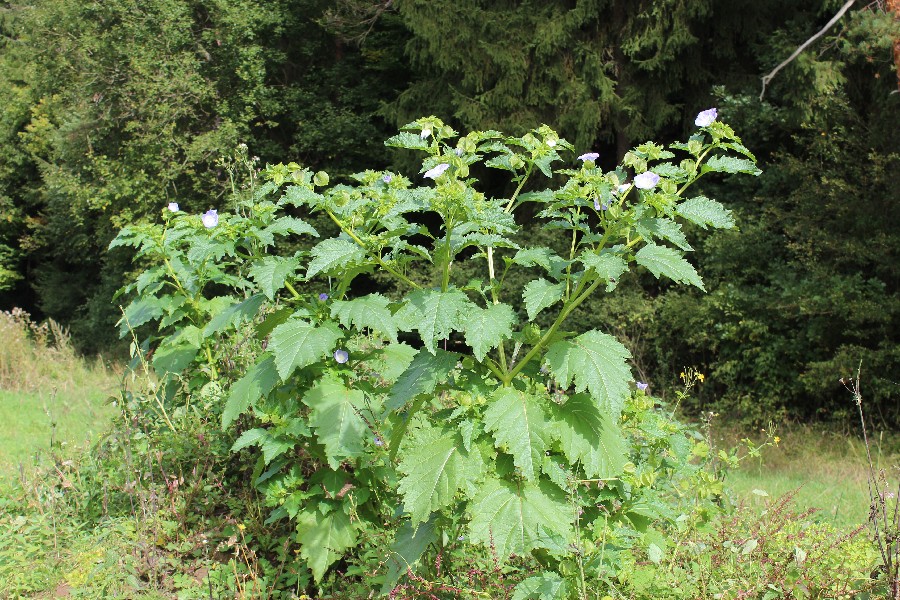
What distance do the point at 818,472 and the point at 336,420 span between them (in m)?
4.86

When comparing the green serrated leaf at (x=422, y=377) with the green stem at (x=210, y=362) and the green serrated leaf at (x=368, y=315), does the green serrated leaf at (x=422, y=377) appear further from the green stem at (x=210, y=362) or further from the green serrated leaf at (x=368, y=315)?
the green stem at (x=210, y=362)

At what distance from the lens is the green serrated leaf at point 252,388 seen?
2.84m

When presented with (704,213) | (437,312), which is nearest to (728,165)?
(704,213)

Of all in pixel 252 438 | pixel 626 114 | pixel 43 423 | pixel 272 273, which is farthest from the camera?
pixel 626 114

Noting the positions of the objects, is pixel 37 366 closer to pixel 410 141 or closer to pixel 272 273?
pixel 272 273

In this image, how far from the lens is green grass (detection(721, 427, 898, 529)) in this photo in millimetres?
4648

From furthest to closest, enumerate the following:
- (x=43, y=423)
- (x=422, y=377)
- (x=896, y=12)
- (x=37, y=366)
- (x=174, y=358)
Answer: (x=37, y=366) → (x=896, y=12) → (x=43, y=423) → (x=174, y=358) → (x=422, y=377)

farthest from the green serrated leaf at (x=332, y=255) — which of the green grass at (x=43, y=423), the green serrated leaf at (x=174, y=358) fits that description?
the green grass at (x=43, y=423)

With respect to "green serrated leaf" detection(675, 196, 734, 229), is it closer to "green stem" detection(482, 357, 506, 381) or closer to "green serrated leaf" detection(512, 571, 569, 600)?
"green stem" detection(482, 357, 506, 381)

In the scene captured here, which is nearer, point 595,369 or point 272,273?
point 595,369

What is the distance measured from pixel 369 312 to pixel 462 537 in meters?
0.88

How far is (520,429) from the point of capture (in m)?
2.24

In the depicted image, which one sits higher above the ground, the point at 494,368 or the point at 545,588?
the point at 494,368

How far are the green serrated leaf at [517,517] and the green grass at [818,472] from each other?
2.00 meters
